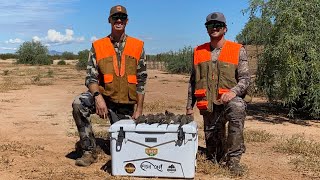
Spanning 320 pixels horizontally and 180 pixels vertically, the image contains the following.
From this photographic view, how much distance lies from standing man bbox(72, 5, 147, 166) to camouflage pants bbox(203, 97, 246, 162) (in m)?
1.01

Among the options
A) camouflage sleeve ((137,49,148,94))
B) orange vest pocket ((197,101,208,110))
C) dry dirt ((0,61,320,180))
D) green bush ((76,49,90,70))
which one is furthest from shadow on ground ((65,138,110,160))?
green bush ((76,49,90,70))

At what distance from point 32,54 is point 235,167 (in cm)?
5500

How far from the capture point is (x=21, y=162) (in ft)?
19.1

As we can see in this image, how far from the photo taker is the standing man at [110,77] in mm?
5594

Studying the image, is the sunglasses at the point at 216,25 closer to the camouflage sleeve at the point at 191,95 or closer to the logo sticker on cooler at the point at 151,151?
the camouflage sleeve at the point at 191,95

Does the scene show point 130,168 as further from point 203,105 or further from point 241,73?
point 241,73

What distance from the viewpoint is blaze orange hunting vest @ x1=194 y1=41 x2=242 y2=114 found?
5.39 metres

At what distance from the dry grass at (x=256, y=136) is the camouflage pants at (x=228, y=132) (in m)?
A: 1.70

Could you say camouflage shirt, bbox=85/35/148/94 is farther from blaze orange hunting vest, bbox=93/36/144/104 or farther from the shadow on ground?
the shadow on ground

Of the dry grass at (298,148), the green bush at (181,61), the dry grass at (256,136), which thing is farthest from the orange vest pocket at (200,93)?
the green bush at (181,61)

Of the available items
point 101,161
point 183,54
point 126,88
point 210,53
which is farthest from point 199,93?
point 183,54

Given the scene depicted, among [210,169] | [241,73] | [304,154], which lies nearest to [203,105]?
[241,73]

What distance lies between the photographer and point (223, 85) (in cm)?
541

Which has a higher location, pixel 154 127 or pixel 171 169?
pixel 154 127
